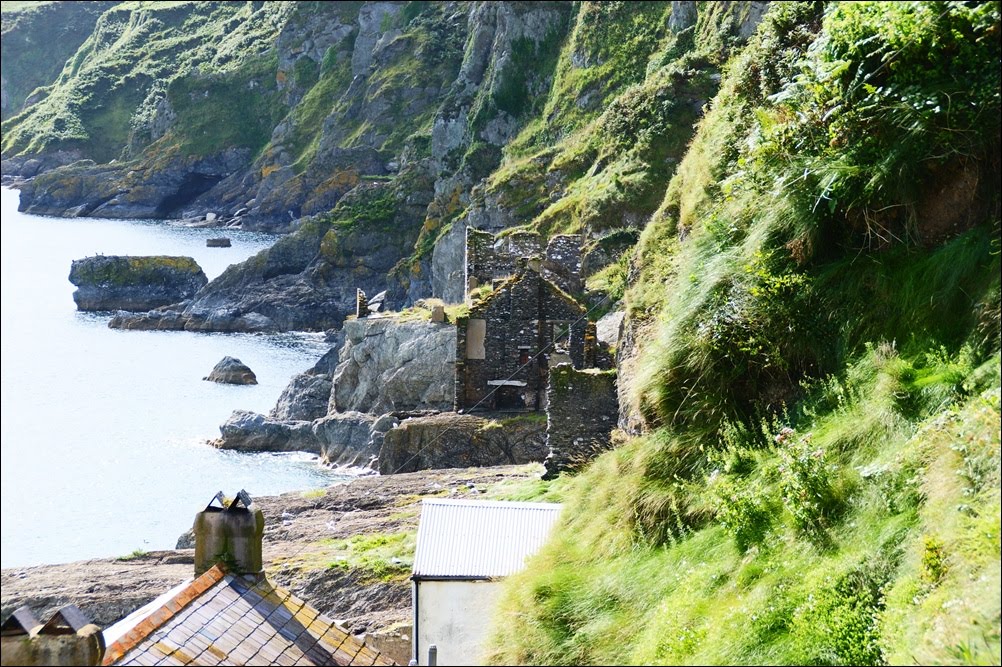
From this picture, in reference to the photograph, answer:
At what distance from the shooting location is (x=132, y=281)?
12644cm

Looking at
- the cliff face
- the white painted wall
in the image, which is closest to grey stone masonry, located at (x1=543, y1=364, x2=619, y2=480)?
the white painted wall

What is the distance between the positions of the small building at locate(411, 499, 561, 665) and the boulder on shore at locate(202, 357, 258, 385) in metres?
72.0

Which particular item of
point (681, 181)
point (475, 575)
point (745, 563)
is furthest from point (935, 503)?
point (681, 181)

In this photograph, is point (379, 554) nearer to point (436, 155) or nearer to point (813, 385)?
point (813, 385)

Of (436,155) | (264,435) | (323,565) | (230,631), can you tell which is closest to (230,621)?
(230,631)

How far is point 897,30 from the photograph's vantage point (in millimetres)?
12477

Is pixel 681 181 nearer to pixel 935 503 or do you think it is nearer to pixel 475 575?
pixel 475 575

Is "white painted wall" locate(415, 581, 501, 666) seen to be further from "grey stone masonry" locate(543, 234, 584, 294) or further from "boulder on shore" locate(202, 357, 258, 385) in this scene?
"boulder on shore" locate(202, 357, 258, 385)

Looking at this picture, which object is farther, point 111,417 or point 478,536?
point 111,417

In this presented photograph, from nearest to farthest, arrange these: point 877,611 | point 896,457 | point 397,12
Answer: point 877,611 → point 896,457 → point 397,12

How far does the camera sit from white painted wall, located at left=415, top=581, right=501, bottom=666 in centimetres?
1498

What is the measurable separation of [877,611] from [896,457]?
166 centimetres

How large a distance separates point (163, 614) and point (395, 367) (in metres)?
36.7

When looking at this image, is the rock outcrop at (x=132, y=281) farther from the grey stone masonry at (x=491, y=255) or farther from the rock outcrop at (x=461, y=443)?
the rock outcrop at (x=461, y=443)
